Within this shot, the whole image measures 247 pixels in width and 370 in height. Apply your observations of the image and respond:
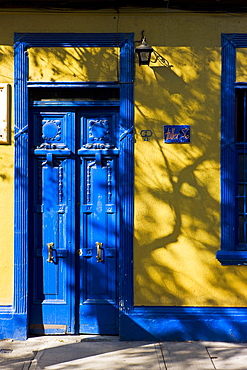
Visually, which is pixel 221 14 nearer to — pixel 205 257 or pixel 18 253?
pixel 205 257

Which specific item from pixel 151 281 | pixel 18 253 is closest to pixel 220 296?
pixel 151 281

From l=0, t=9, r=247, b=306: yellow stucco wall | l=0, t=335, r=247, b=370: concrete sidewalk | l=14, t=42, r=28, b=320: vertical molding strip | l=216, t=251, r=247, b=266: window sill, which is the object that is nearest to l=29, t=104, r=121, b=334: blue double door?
l=14, t=42, r=28, b=320: vertical molding strip

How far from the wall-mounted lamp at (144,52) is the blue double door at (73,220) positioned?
2.26 feet

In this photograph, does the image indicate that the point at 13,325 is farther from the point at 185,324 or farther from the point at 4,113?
the point at 4,113

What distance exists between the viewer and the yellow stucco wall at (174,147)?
5723 mm

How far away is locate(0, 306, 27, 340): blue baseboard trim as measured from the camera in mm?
5719

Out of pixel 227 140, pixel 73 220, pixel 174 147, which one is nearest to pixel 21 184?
pixel 73 220

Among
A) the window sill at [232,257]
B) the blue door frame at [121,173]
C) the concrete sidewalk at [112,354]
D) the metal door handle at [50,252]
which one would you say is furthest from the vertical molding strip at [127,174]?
the window sill at [232,257]

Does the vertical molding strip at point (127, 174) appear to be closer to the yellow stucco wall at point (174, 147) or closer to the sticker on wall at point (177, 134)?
the yellow stucco wall at point (174, 147)

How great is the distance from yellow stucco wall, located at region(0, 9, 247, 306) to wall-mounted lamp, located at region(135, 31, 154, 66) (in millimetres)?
144

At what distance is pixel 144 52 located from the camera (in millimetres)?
5480

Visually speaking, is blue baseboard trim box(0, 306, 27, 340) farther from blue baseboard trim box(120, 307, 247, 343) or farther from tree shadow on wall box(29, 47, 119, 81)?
tree shadow on wall box(29, 47, 119, 81)

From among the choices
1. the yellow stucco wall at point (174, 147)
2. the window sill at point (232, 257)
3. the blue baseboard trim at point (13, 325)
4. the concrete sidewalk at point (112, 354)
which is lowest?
the concrete sidewalk at point (112, 354)

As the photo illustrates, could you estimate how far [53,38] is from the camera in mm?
5746
